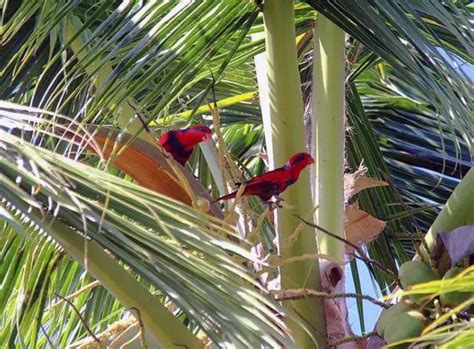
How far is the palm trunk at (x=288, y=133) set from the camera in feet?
4.68

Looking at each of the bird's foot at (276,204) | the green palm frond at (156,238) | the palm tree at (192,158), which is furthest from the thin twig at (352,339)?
the green palm frond at (156,238)

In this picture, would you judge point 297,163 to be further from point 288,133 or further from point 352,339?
point 352,339

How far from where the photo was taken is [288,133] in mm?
1479

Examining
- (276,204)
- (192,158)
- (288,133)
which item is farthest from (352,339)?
(192,158)

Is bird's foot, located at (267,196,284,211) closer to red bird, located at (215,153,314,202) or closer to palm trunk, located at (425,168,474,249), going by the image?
red bird, located at (215,153,314,202)

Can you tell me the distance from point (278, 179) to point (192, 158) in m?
0.76

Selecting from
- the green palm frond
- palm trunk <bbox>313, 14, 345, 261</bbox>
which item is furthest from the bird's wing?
the green palm frond

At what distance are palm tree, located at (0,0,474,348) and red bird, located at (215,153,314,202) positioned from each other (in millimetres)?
24

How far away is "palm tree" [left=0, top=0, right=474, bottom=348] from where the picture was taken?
948 millimetres

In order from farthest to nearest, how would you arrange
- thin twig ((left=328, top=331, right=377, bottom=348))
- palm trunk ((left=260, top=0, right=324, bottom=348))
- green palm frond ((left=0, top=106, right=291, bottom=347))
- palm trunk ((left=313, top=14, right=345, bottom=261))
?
palm trunk ((left=313, top=14, right=345, bottom=261))
palm trunk ((left=260, top=0, right=324, bottom=348))
thin twig ((left=328, top=331, right=377, bottom=348))
green palm frond ((left=0, top=106, right=291, bottom=347))

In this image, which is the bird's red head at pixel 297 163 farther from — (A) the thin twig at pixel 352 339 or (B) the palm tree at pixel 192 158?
(A) the thin twig at pixel 352 339

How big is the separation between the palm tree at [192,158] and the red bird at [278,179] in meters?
0.02

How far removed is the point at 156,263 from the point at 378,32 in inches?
23.6

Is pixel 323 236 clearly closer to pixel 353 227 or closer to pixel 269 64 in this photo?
pixel 353 227
